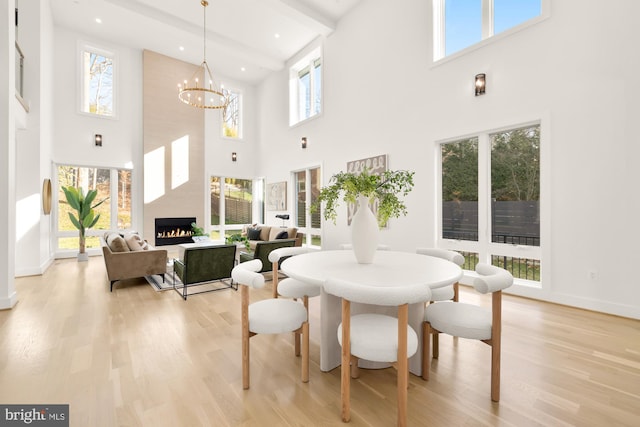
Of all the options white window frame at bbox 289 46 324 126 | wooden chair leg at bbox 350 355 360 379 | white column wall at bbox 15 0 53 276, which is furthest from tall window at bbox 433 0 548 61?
white column wall at bbox 15 0 53 276

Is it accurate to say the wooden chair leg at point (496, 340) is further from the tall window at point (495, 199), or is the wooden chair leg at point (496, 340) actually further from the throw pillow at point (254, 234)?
the throw pillow at point (254, 234)

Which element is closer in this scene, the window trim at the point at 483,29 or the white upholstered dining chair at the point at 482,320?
the white upholstered dining chair at the point at 482,320

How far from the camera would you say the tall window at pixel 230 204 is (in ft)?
29.3

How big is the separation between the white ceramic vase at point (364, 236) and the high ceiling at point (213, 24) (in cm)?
540

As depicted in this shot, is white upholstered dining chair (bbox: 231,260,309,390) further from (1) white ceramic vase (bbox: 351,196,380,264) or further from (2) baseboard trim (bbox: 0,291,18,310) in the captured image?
(2) baseboard trim (bbox: 0,291,18,310)

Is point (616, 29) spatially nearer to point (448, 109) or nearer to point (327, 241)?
point (448, 109)

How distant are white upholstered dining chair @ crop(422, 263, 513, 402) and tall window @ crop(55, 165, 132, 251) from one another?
8043mm

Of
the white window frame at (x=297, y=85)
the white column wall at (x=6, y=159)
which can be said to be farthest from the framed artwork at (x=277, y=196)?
the white column wall at (x=6, y=159)

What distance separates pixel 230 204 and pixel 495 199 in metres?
7.46

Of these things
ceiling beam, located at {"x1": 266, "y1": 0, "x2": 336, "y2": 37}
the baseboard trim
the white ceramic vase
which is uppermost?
ceiling beam, located at {"x1": 266, "y1": 0, "x2": 336, "y2": 37}

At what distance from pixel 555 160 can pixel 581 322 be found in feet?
6.15

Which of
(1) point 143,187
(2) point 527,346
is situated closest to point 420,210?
(2) point 527,346

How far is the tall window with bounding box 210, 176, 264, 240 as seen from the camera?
895cm

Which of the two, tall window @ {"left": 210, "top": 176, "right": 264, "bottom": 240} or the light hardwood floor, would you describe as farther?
tall window @ {"left": 210, "top": 176, "right": 264, "bottom": 240}
